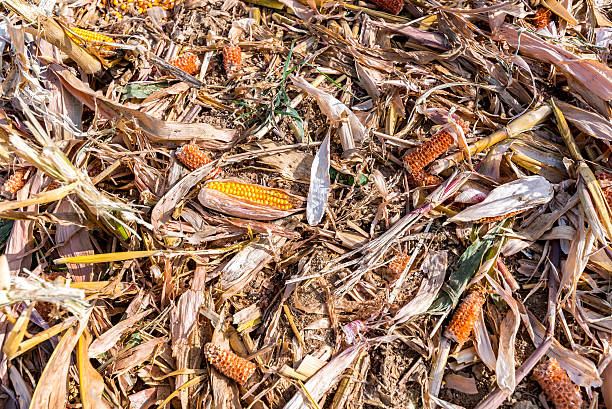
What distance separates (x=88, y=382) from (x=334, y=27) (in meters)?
2.29

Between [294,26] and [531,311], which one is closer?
[531,311]

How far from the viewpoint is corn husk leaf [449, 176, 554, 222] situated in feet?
7.68

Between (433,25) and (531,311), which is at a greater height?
(433,25)

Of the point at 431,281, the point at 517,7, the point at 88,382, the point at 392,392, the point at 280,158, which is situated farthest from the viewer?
the point at 517,7


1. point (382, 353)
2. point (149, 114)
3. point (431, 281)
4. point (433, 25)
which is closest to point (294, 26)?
point (433, 25)

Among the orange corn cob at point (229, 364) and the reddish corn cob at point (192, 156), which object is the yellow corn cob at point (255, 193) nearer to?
the reddish corn cob at point (192, 156)

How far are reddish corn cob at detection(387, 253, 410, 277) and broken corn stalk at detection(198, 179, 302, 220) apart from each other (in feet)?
1.84

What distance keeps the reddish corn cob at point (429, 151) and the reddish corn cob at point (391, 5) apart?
36.3 inches

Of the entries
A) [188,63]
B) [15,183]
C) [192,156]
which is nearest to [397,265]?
[192,156]

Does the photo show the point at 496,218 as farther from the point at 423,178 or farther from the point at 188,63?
the point at 188,63

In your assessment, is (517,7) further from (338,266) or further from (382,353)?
(382,353)

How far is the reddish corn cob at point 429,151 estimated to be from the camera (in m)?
2.34

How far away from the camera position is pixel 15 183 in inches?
90.6

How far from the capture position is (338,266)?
227 cm
